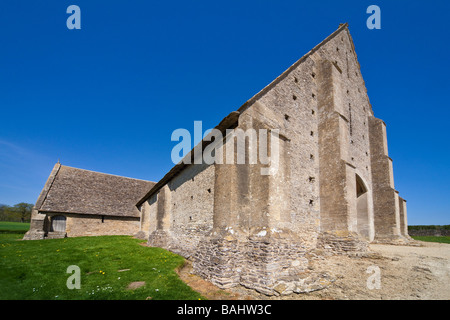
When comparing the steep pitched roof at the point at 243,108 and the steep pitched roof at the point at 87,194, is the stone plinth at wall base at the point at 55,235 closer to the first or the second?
the steep pitched roof at the point at 87,194

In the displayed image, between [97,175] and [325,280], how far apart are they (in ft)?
95.8

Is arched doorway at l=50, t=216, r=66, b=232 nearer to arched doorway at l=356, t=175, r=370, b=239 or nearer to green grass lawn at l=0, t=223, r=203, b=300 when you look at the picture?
green grass lawn at l=0, t=223, r=203, b=300

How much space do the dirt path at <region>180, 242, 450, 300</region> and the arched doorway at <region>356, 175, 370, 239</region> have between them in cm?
499

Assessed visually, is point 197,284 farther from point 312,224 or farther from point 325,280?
point 312,224

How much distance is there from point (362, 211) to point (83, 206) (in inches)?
1026

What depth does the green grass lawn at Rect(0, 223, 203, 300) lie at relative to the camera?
659 cm

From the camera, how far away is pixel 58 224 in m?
22.1

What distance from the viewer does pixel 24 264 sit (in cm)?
955

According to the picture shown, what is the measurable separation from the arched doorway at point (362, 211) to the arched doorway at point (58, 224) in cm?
2644

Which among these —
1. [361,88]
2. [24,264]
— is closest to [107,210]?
[24,264]

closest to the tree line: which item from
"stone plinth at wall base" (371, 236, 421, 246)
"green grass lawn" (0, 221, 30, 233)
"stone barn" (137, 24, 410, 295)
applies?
"green grass lawn" (0, 221, 30, 233)

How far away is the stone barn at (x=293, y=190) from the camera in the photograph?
8.09 metres
